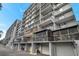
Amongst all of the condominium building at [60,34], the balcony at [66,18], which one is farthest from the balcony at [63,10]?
the balcony at [66,18]

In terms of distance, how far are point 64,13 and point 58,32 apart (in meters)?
1.75

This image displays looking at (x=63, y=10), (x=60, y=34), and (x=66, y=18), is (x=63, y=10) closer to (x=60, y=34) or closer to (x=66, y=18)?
(x=66, y=18)

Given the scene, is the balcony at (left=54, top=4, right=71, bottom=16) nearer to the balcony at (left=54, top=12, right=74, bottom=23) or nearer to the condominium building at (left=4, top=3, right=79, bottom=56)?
the condominium building at (left=4, top=3, right=79, bottom=56)

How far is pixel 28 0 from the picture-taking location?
3.23 metres

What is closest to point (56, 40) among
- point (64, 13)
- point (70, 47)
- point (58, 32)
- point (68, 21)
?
point (58, 32)

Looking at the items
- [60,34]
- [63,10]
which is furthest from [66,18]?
[60,34]

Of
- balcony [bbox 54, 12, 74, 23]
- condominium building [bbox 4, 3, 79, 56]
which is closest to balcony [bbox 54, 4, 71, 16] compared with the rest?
condominium building [bbox 4, 3, 79, 56]

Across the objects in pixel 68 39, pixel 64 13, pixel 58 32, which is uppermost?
pixel 64 13

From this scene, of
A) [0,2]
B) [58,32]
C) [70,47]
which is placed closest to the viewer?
[0,2]

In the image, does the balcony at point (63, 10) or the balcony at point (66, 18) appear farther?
the balcony at point (63, 10)

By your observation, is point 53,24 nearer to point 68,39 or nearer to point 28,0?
point 68,39

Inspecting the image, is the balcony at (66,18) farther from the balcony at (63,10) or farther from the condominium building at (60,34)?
the balcony at (63,10)

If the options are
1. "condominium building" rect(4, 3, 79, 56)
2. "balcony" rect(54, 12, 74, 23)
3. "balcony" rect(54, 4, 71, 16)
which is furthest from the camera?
"balcony" rect(54, 4, 71, 16)

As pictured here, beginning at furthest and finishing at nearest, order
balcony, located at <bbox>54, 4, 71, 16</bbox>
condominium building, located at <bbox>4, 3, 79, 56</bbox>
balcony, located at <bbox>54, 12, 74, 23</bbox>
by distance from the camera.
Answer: balcony, located at <bbox>54, 4, 71, 16</bbox>
balcony, located at <bbox>54, 12, 74, 23</bbox>
condominium building, located at <bbox>4, 3, 79, 56</bbox>
